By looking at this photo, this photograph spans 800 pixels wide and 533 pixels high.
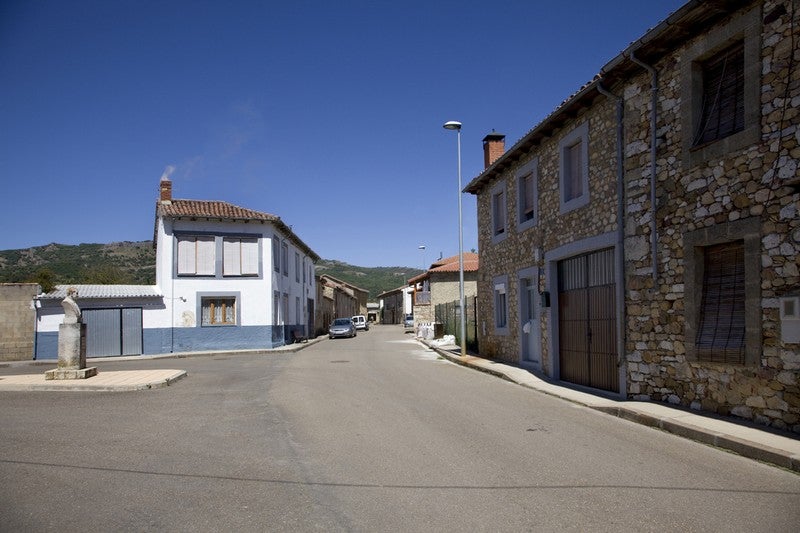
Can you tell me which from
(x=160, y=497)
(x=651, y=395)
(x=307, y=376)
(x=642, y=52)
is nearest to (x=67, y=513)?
(x=160, y=497)

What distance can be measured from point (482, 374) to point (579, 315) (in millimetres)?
4212

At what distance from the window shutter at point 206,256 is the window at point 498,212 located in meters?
15.5

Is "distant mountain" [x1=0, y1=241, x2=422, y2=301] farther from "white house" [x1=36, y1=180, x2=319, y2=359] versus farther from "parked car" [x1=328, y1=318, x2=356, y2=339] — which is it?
"white house" [x1=36, y1=180, x2=319, y2=359]

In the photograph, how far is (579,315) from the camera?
12938 mm

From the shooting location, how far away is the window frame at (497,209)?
18188 mm

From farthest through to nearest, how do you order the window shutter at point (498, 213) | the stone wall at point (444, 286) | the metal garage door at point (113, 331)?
1. the stone wall at point (444, 286)
2. the metal garage door at point (113, 331)
3. the window shutter at point (498, 213)

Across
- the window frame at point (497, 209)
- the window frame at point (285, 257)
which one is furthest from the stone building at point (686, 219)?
the window frame at point (285, 257)

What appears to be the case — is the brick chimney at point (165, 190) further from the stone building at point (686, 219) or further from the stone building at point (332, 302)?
the stone building at point (686, 219)

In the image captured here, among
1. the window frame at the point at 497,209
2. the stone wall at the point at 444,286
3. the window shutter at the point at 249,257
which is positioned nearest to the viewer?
the window frame at the point at 497,209

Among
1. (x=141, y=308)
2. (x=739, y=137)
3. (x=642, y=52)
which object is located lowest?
(x=141, y=308)

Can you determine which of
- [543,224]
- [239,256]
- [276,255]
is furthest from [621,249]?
[276,255]

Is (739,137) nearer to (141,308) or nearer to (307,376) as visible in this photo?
(307,376)

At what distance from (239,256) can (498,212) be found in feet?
49.5

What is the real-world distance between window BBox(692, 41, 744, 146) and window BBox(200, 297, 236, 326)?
24.3 meters
